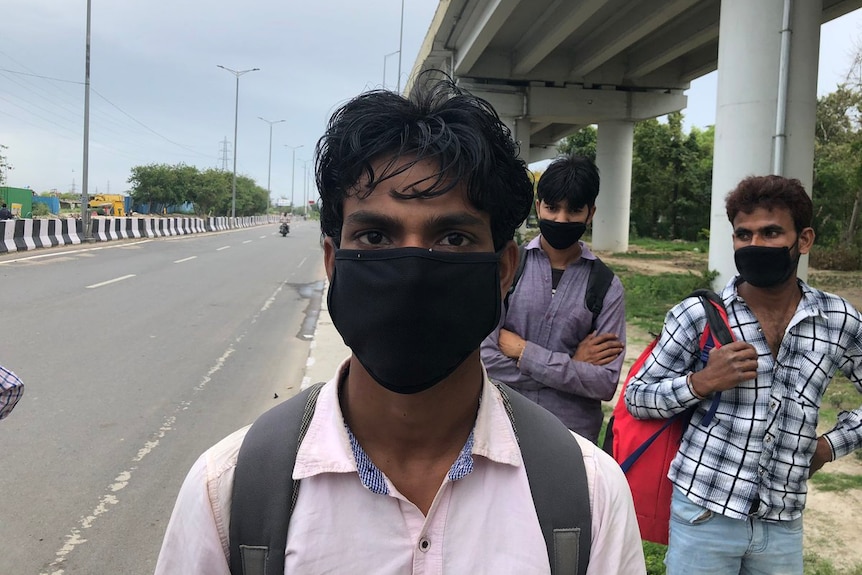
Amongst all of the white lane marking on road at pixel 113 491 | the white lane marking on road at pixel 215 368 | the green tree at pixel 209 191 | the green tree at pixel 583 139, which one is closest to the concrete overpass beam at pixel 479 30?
the white lane marking on road at pixel 215 368

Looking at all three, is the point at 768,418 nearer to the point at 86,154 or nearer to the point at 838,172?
the point at 838,172

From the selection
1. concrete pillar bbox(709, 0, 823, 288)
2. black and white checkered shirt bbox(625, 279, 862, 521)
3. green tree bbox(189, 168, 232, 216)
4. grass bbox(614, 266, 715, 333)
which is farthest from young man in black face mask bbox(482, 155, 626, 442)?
green tree bbox(189, 168, 232, 216)

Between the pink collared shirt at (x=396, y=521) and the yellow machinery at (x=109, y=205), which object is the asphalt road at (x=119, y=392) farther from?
the yellow machinery at (x=109, y=205)

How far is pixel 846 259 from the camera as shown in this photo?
63.4 ft

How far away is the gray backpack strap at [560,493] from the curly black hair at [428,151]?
0.43m

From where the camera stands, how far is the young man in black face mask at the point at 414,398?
1.19 m

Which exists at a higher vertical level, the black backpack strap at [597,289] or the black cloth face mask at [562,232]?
the black cloth face mask at [562,232]

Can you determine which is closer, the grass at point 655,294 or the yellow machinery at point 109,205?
the grass at point 655,294

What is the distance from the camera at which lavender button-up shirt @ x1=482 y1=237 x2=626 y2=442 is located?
8.72 feet

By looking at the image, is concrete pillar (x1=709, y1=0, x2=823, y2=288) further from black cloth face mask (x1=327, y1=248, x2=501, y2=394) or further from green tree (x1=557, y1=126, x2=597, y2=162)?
green tree (x1=557, y1=126, x2=597, y2=162)

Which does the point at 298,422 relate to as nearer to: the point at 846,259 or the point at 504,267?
the point at 504,267

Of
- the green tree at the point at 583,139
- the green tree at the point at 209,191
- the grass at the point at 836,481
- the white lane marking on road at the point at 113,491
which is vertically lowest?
the white lane marking on road at the point at 113,491

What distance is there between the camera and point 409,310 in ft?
4.40

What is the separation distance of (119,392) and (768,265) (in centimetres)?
569
